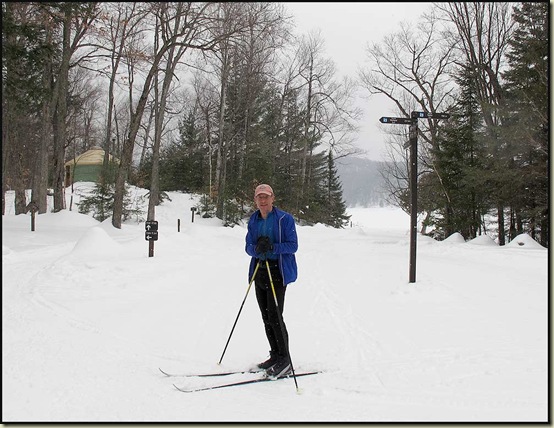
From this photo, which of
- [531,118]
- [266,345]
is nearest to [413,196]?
[266,345]

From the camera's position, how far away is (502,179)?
16.3m

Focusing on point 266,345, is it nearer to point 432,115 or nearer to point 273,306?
point 273,306

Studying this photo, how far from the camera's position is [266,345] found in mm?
4793

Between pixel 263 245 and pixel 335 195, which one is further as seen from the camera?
pixel 335 195

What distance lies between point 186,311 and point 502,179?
575 inches

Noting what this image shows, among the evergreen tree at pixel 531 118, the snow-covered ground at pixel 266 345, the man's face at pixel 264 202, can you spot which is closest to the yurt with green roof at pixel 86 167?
the snow-covered ground at pixel 266 345

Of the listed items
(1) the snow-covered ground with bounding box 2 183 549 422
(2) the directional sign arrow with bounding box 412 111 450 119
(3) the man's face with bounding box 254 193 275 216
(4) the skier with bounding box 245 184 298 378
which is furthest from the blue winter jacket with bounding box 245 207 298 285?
(2) the directional sign arrow with bounding box 412 111 450 119

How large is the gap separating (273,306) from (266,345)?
3.33 feet

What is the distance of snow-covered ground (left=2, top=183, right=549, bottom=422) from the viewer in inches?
126

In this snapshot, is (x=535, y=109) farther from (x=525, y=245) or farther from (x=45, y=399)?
(x=45, y=399)

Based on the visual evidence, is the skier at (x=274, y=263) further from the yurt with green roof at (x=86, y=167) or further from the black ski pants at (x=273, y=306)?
the yurt with green roof at (x=86, y=167)

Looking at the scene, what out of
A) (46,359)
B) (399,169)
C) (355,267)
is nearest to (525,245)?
(355,267)

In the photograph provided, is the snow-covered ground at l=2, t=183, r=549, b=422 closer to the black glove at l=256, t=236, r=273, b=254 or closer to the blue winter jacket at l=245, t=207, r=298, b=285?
the blue winter jacket at l=245, t=207, r=298, b=285

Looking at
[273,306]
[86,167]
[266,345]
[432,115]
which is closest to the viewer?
[273,306]
